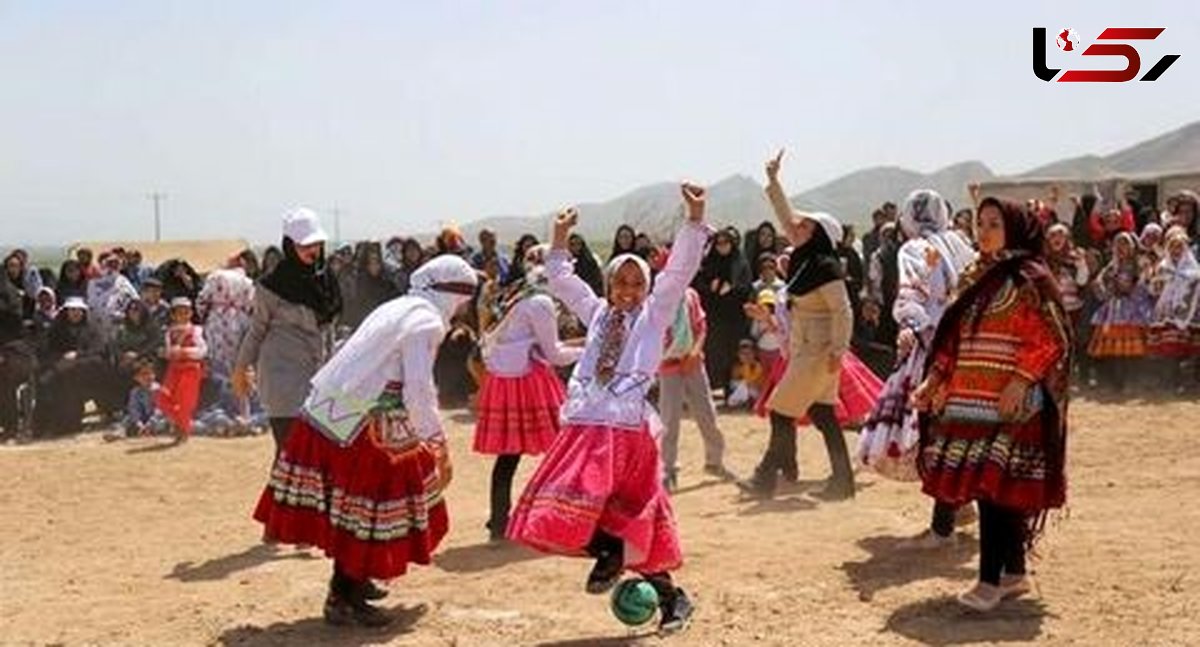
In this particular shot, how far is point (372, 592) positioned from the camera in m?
6.69

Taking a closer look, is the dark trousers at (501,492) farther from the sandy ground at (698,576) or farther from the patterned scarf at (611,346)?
the patterned scarf at (611,346)

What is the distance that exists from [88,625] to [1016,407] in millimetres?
4139

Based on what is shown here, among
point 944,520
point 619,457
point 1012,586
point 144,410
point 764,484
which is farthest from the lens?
point 144,410

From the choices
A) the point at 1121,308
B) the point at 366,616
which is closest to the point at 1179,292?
the point at 1121,308

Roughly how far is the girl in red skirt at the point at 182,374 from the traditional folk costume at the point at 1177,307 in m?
8.87

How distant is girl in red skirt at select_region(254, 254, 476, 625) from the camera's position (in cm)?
614

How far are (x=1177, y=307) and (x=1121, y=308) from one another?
1.74ft

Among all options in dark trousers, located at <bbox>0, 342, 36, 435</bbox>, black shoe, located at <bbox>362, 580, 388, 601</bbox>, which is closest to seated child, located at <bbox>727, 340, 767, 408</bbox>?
dark trousers, located at <bbox>0, 342, 36, 435</bbox>

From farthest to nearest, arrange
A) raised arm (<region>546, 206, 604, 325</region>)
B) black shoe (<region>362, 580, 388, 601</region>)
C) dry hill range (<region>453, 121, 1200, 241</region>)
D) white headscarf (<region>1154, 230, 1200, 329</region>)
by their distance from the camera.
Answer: dry hill range (<region>453, 121, 1200, 241</region>) < white headscarf (<region>1154, 230, 1200, 329</region>) < raised arm (<region>546, 206, 604, 325</region>) < black shoe (<region>362, 580, 388, 601</region>)

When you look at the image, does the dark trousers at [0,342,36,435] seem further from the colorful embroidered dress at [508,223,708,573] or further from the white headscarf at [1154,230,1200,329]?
the white headscarf at [1154,230,1200,329]

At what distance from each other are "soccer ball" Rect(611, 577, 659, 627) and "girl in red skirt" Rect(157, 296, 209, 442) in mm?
8393

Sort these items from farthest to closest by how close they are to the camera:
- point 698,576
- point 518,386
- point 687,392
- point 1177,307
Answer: point 1177,307 < point 687,392 < point 518,386 < point 698,576

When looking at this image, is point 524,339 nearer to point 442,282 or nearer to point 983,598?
point 442,282

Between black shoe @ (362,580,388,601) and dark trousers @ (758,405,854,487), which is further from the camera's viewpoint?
dark trousers @ (758,405,854,487)
